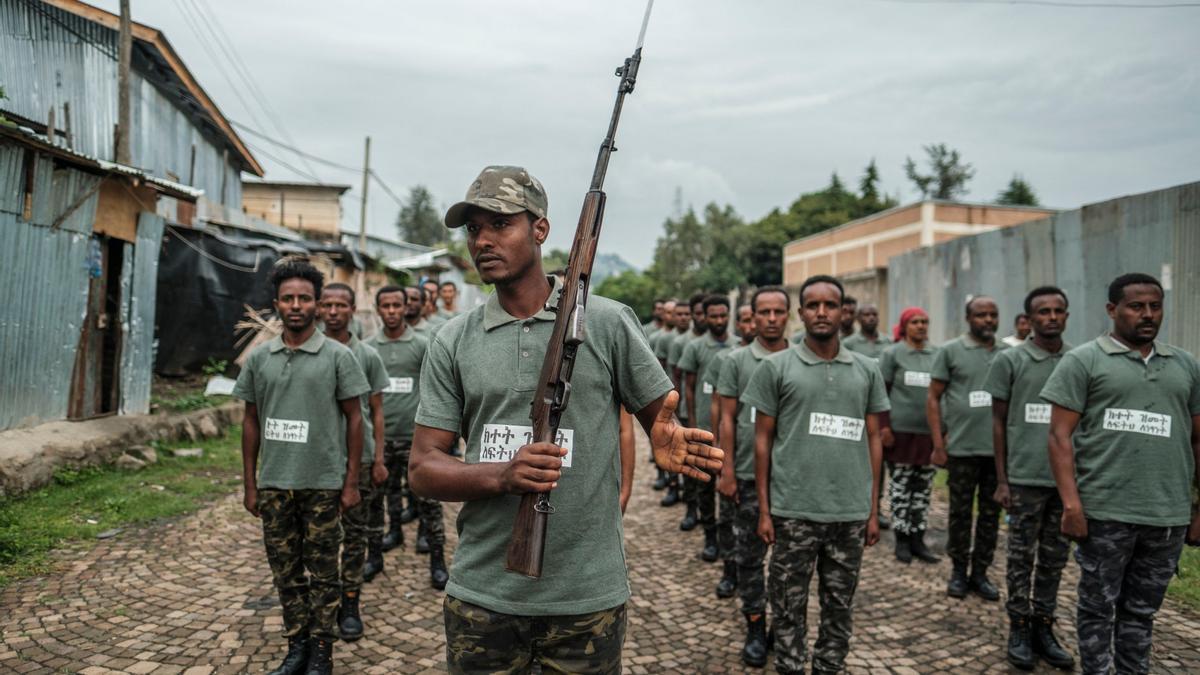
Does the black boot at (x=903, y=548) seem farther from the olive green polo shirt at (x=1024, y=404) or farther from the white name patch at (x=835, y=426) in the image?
the white name patch at (x=835, y=426)

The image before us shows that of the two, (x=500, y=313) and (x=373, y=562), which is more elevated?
(x=500, y=313)

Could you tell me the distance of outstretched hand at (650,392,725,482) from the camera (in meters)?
2.09

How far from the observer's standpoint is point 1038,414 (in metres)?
5.02

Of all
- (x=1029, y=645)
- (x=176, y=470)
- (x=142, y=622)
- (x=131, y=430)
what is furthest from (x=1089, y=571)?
(x=131, y=430)

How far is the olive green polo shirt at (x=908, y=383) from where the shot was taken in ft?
23.2

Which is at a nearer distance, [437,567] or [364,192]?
[437,567]

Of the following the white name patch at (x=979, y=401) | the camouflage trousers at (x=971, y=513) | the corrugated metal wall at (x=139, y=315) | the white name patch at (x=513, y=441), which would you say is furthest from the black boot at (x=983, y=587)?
the corrugated metal wall at (x=139, y=315)

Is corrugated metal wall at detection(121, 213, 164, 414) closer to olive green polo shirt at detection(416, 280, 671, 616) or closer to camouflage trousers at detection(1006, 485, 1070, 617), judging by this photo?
olive green polo shirt at detection(416, 280, 671, 616)

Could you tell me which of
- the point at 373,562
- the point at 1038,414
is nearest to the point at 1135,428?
the point at 1038,414

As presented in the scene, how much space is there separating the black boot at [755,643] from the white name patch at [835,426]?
4.61ft

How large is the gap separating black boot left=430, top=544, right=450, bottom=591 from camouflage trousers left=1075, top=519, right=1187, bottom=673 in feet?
14.2

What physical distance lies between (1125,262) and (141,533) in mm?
10627

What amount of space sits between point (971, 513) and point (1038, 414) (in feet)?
4.15

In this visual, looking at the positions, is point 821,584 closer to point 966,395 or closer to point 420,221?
point 966,395
